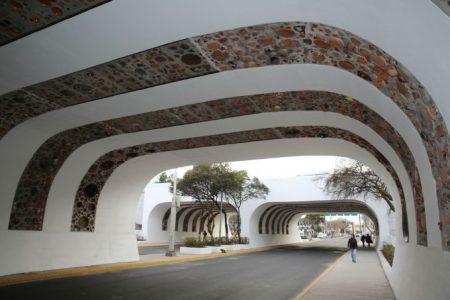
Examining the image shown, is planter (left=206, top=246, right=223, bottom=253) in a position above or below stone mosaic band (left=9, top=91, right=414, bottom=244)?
below

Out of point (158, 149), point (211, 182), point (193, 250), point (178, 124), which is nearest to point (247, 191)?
point (211, 182)

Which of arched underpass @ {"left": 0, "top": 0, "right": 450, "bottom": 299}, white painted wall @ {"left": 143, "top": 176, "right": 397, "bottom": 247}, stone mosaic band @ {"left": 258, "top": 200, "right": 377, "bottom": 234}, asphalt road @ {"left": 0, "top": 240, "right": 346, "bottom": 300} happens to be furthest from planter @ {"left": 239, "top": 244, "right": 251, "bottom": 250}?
arched underpass @ {"left": 0, "top": 0, "right": 450, "bottom": 299}

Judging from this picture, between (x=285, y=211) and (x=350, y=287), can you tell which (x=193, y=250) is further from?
(x=285, y=211)

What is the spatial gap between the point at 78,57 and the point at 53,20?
3.20 ft

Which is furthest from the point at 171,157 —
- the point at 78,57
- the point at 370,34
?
the point at 370,34

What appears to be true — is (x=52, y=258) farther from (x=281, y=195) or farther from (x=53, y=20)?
(x=281, y=195)

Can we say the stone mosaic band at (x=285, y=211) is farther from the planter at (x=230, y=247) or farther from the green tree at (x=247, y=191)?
the planter at (x=230, y=247)

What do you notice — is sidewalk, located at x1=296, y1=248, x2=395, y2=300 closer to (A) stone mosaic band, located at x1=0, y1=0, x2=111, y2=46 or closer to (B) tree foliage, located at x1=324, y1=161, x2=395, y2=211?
(B) tree foliage, located at x1=324, y1=161, x2=395, y2=211

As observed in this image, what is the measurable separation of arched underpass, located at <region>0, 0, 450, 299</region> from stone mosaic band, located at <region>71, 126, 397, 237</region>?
0.29 ft

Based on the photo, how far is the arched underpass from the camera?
14.4ft

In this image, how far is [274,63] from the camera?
6070mm

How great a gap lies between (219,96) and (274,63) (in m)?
1.79

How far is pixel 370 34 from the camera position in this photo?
4328 millimetres

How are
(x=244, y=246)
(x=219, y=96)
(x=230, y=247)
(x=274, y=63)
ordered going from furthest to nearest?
(x=244, y=246) < (x=230, y=247) < (x=219, y=96) < (x=274, y=63)
